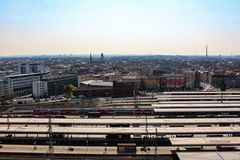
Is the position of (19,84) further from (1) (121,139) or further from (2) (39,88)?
(1) (121,139)

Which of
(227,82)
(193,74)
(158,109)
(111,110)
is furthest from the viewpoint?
(193,74)

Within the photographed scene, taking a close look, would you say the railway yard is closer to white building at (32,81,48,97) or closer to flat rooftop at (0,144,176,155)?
flat rooftop at (0,144,176,155)

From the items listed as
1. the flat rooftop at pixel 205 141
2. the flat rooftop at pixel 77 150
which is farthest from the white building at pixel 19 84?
the flat rooftop at pixel 205 141

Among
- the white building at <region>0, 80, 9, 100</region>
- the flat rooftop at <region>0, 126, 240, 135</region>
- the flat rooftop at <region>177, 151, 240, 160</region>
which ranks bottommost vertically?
the white building at <region>0, 80, 9, 100</region>

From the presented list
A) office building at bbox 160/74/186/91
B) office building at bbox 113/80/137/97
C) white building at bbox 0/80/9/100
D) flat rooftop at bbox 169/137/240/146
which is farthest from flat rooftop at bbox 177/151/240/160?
white building at bbox 0/80/9/100

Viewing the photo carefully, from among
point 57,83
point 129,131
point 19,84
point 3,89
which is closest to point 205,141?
point 129,131

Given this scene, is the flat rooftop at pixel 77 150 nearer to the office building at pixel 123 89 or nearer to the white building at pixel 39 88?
the office building at pixel 123 89

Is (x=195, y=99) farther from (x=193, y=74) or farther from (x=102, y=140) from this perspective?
(x=193, y=74)

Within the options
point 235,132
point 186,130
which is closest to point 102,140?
point 186,130
